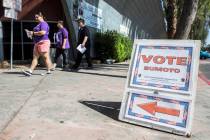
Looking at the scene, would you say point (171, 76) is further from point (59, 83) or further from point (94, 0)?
point (94, 0)

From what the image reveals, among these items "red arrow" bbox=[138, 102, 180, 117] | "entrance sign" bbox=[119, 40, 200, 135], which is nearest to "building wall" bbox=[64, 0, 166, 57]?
"entrance sign" bbox=[119, 40, 200, 135]

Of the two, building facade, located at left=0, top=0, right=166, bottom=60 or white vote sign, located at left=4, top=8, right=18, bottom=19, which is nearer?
white vote sign, located at left=4, top=8, right=18, bottom=19

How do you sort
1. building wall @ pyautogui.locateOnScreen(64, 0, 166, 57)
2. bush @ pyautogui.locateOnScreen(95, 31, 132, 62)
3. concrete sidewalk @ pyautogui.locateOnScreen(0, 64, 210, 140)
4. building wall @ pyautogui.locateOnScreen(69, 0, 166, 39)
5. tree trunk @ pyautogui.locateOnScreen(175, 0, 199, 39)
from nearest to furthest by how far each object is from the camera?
concrete sidewalk @ pyautogui.locateOnScreen(0, 64, 210, 140) → tree trunk @ pyautogui.locateOnScreen(175, 0, 199, 39) → bush @ pyautogui.locateOnScreen(95, 31, 132, 62) → building wall @ pyautogui.locateOnScreen(64, 0, 166, 57) → building wall @ pyautogui.locateOnScreen(69, 0, 166, 39)

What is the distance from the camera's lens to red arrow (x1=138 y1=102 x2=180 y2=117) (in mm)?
6555

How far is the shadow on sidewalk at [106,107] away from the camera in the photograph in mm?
7457

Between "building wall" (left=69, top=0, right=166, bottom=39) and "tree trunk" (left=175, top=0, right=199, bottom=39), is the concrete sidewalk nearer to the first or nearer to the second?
"tree trunk" (left=175, top=0, right=199, bottom=39)

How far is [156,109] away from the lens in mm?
6738

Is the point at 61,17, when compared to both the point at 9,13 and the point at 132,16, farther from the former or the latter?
the point at 132,16

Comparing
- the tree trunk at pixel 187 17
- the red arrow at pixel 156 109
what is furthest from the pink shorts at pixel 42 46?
the red arrow at pixel 156 109

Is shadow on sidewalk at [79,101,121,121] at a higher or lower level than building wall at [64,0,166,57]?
lower

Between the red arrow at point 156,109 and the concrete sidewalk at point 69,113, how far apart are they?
320 mm

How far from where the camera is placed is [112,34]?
22656 millimetres

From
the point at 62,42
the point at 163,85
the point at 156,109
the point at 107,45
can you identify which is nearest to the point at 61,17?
the point at 107,45

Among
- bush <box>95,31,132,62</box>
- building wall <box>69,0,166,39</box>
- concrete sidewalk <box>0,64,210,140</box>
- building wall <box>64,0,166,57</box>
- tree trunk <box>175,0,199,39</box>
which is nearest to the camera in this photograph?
concrete sidewalk <box>0,64,210,140</box>
